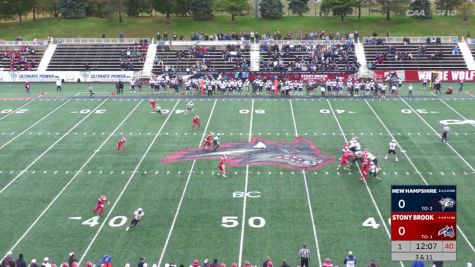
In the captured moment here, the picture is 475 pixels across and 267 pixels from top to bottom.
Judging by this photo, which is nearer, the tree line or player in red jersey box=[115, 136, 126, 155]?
player in red jersey box=[115, 136, 126, 155]

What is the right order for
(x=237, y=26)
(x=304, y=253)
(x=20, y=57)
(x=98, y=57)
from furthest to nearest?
(x=237, y=26) → (x=98, y=57) → (x=20, y=57) → (x=304, y=253)

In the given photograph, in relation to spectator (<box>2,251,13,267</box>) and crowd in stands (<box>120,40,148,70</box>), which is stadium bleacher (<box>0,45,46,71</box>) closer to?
crowd in stands (<box>120,40,148,70</box>)

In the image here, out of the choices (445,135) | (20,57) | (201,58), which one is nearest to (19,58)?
(20,57)

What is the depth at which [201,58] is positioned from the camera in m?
55.8

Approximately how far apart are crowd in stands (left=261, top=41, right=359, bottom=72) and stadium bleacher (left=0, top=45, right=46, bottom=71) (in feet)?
63.2

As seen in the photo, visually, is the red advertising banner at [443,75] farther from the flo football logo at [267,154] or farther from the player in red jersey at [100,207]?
the player in red jersey at [100,207]

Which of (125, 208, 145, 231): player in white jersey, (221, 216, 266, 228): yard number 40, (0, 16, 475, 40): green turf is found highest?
(0, 16, 475, 40): green turf

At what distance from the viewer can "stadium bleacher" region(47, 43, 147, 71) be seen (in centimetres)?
5522

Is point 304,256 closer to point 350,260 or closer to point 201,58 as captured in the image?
point 350,260

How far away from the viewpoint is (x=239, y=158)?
94.1ft

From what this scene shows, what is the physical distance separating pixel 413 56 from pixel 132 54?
23530 millimetres

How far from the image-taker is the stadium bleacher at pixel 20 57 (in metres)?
54.7

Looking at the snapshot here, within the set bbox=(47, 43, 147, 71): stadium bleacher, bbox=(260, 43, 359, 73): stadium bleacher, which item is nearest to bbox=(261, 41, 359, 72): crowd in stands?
bbox=(260, 43, 359, 73): stadium bleacher

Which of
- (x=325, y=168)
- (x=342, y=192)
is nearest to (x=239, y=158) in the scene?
(x=325, y=168)
